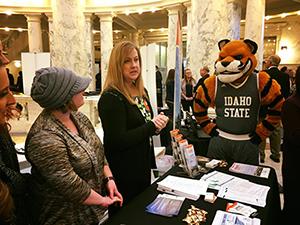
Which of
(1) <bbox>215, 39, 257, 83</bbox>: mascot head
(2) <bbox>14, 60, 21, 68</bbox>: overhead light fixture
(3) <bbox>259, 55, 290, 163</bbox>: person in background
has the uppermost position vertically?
(2) <bbox>14, 60, 21, 68</bbox>: overhead light fixture

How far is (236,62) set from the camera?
2199 mm

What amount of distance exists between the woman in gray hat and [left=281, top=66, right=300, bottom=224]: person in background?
1354 millimetres

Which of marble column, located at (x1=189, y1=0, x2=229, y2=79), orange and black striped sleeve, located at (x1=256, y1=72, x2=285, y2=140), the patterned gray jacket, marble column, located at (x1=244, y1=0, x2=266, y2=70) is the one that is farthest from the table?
marble column, located at (x1=244, y1=0, x2=266, y2=70)

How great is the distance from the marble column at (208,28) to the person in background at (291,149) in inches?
134

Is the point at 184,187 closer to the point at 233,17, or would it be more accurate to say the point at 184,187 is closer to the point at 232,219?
the point at 232,219

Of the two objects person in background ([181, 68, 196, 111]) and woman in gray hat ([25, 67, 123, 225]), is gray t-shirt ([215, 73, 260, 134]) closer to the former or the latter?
woman in gray hat ([25, 67, 123, 225])

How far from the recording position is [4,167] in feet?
3.69

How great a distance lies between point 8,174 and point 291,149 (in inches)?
73.0

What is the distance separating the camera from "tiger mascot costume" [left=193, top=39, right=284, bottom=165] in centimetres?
224

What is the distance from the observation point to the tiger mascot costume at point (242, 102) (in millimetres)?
2244

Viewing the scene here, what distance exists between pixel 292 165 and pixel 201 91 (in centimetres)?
98

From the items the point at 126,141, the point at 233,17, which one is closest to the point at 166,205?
the point at 126,141

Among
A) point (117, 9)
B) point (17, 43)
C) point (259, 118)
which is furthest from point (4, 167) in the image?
point (17, 43)

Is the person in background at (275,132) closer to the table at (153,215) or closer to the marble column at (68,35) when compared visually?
the table at (153,215)
